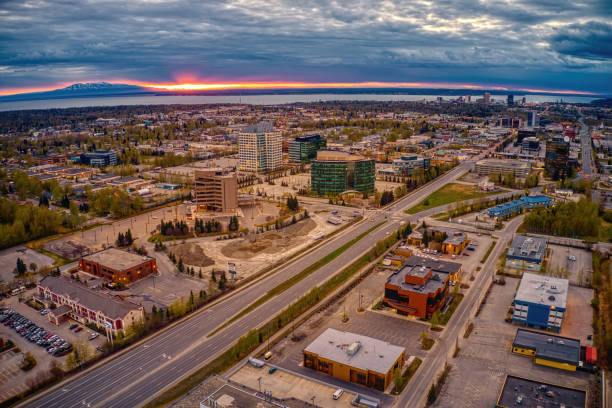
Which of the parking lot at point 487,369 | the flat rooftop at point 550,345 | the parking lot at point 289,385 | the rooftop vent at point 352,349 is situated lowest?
the parking lot at point 487,369

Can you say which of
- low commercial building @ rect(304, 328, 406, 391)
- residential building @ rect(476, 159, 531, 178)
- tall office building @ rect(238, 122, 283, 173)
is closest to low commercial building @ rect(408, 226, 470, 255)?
low commercial building @ rect(304, 328, 406, 391)

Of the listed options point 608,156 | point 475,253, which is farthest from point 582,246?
point 608,156

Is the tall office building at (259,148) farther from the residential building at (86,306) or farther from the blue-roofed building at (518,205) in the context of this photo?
the residential building at (86,306)

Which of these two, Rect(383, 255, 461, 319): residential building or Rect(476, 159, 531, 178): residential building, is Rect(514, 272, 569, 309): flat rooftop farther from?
Rect(476, 159, 531, 178): residential building

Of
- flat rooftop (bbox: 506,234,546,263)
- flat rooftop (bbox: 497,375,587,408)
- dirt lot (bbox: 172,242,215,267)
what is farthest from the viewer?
dirt lot (bbox: 172,242,215,267)

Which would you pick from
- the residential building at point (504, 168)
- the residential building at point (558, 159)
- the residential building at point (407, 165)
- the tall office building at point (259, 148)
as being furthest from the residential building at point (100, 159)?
the residential building at point (558, 159)

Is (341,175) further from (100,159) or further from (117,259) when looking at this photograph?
(100,159)
